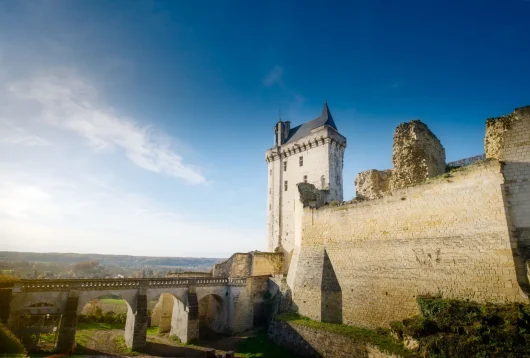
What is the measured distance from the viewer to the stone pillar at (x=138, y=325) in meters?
17.5

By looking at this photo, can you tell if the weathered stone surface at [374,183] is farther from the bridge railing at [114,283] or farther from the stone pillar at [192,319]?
the stone pillar at [192,319]

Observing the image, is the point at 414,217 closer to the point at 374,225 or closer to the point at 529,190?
the point at 374,225

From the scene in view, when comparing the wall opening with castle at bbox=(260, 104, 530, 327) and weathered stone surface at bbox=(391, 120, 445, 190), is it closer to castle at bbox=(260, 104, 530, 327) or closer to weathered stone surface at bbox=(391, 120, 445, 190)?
castle at bbox=(260, 104, 530, 327)

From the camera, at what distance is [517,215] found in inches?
421

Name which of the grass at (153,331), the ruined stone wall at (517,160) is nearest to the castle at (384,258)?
the ruined stone wall at (517,160)

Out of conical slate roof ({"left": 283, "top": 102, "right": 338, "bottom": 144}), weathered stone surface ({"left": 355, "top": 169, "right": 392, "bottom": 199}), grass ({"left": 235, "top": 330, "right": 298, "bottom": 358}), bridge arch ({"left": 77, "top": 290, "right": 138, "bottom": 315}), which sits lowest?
grass ({"left": 235, "top": 330, "right": 298, "bottom": 358})

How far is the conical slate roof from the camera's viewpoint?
31.2 meters

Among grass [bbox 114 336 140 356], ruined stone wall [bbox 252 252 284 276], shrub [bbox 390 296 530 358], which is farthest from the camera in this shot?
ruined stone wall [bbox 252 252 284 276]

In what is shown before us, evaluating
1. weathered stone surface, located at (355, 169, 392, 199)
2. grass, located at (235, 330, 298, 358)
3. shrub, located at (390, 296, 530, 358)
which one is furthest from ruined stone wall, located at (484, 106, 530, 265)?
grass, located at (235, 330, 298, 358)

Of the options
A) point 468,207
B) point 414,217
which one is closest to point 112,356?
point 414,217

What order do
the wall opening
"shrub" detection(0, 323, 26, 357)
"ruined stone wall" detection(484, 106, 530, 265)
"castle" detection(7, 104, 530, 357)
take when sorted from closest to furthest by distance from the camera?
"shrub" detection(0, 323, 26, 357)
"ruined stone wall" detection(484, 106, 530, 265)
"castle" detection(7, 104, 530, 357)
the wall opening

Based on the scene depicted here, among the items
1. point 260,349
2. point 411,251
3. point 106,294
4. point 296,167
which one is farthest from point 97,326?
point 411,251

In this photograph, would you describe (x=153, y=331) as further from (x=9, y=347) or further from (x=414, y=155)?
(x=414, y=155)

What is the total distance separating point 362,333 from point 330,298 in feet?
10.5
